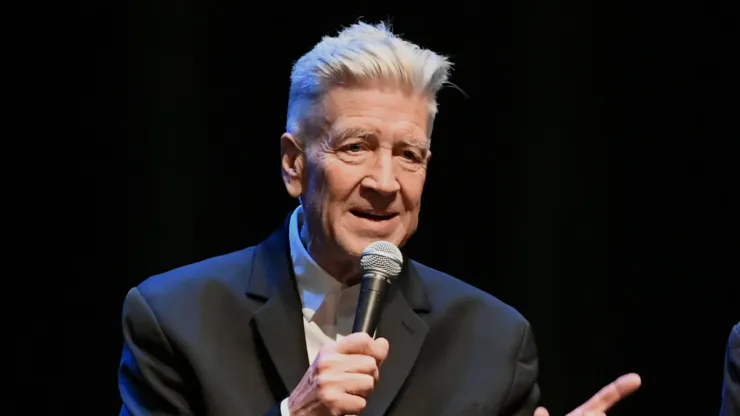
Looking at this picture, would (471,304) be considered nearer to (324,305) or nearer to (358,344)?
(324,305)

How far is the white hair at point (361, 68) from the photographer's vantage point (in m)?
2.46

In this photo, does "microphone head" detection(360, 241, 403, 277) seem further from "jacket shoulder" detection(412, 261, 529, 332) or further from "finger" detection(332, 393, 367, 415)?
"jacket shoulder" detection(412, 261, 529, 332)

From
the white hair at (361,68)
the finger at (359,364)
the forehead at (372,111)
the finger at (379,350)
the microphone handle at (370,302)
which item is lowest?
the finger at (359,364)

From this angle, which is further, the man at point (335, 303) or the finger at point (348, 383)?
the man at point (335, 303)

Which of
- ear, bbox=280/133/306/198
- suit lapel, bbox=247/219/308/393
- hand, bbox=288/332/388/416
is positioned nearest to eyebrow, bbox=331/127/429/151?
ear, bbox=280/133/306/198

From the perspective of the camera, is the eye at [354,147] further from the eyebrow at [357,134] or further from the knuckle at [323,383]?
the knuckle at [323,383]

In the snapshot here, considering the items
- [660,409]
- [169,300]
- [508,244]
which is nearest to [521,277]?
[508,244]

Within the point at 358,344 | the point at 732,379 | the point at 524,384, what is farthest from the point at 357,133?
the point at 732,379

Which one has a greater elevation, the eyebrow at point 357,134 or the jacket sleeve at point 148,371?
the eyebrow at point 357,134

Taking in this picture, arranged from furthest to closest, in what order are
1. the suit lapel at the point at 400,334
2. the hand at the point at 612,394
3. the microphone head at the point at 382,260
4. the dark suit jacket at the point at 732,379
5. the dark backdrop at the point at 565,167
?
the dark backdrop at the point at 565,167, the dark suit jacket at the point at 732,379, the suit lapel at the point at 400,334, the hand at the point at 612,394, the microphone head at the point at 382,260

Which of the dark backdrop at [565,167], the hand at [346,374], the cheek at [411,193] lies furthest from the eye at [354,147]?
the dark backdrop at [565,167]

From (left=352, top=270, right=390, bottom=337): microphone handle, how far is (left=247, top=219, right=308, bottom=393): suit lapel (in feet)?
1.30

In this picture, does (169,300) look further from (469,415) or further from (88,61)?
(88,61)

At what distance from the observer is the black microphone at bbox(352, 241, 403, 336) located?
6.82 ft
